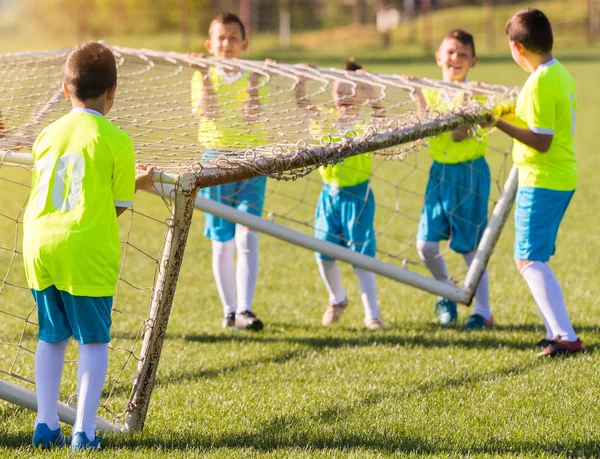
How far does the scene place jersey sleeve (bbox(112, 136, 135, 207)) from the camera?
3.04 meters

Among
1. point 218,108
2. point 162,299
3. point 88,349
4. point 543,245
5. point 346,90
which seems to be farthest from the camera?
point 346,90

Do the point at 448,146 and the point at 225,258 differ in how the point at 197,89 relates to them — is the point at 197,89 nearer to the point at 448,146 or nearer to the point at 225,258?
the point at 225,258

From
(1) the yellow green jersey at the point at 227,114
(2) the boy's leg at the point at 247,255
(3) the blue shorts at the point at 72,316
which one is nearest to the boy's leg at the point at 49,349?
(3) the blue shorts at the point at 72,316

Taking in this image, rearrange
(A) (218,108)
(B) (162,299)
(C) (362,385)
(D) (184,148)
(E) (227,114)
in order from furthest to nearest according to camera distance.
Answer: (A) (218,108)
(E) (227,114)
(C) (362,385)
(D) (184,148)
(B) (162,299)

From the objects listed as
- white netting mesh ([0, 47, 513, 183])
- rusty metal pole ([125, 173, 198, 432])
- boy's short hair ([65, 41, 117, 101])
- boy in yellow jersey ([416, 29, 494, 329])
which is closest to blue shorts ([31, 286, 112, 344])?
rusty metal pole ([125, 173, 198, 432])

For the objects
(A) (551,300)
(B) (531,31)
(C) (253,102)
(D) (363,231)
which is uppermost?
(B) (531,31)

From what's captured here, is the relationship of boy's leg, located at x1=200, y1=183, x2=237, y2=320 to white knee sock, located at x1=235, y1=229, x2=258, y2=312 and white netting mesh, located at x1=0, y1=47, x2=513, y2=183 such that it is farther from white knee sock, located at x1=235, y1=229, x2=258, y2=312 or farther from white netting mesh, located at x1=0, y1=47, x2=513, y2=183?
white netting mesh, located at x1=0, y1=47, x2=513, y2=183


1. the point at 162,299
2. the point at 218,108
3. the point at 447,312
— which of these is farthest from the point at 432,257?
the point at 162,299

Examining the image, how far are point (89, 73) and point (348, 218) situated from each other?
2.50 m

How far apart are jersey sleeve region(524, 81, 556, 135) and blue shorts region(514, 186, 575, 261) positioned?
30 cm

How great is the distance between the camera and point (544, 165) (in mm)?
4426

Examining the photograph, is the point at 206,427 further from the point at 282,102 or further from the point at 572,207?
the point at 572,207

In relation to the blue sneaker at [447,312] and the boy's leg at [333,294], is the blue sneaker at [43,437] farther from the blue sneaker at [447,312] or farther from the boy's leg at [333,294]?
the blue sneaker at [447,312]

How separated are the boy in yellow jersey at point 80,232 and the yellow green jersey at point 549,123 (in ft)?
6.81
